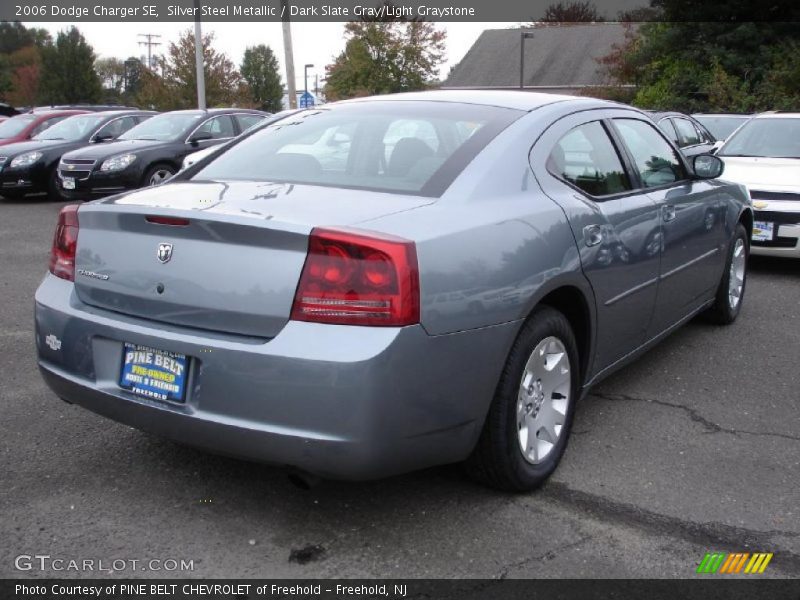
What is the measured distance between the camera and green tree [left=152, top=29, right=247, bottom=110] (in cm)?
4053

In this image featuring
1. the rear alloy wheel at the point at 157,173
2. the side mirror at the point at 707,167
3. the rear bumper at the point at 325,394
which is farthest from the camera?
the rear alloy wheel at the point at 157,173

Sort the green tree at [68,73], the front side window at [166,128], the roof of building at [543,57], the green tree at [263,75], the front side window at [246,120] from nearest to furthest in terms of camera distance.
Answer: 1. the front side window at [166,128]
2. the front side window at [246,120]
3. the roof of building at [543,57]
4. the green tree at [68,73]
5. the green tree at [263,75]

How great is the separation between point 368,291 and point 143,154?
1047 cm

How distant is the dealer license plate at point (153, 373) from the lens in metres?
2.87

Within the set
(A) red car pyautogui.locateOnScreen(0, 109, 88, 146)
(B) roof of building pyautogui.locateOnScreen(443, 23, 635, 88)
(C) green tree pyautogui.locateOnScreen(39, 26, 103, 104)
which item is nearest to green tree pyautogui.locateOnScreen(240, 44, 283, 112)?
(C) green tree pyautogui.locateOnScreen(39, 26, 103, 104)

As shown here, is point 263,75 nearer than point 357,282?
No

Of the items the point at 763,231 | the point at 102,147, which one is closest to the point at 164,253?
the point at 763,231

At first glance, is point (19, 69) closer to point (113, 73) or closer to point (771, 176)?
point (113, 73)

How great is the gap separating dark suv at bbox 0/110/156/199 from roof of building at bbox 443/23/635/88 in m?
41.7

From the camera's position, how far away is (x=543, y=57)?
56.9m

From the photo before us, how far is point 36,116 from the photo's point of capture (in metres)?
16.5

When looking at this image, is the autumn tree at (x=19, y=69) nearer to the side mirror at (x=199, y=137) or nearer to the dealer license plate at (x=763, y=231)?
the side mirror at (x=199, y=137)

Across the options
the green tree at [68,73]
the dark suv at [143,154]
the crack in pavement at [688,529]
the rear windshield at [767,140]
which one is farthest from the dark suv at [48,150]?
the green tree at [68,73]

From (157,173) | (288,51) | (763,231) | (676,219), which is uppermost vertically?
(288,51)
